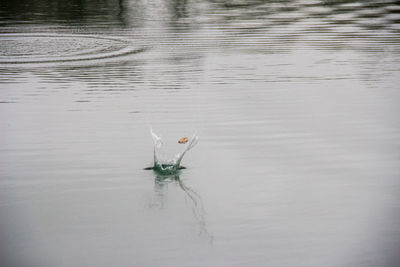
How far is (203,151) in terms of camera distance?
36.1ft

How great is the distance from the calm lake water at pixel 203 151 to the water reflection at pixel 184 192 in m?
0.03

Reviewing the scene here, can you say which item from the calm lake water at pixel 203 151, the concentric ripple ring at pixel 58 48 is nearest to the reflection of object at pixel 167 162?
the calm lake water at pixel 203 151

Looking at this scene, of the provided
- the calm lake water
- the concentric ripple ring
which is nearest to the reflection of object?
the calm lake water

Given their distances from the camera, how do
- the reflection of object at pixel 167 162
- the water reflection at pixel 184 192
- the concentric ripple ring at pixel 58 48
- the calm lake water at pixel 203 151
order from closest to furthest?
the calm lake water at pixel 203 151 < the water reflection at pixel 184 192 < the reflection of object at pixel 167 162 < the concentric ripple ring at pixel 58 48

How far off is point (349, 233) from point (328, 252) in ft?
2.11

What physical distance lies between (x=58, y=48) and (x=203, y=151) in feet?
40.0

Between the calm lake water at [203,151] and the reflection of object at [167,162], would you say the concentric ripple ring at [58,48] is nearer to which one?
the calm lake water at [203,151]

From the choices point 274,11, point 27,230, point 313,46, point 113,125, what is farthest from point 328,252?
point 274,11

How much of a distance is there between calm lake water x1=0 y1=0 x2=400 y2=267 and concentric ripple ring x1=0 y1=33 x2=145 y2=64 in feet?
0.26

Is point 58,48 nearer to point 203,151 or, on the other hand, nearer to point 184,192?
point 203,151

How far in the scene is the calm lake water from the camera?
7.42 meters

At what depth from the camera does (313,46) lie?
22391mm

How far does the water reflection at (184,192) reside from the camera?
8.00 meters

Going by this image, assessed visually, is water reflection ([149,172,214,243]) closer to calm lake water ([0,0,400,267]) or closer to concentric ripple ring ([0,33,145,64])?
calm lake water ([0,0,400,267])
